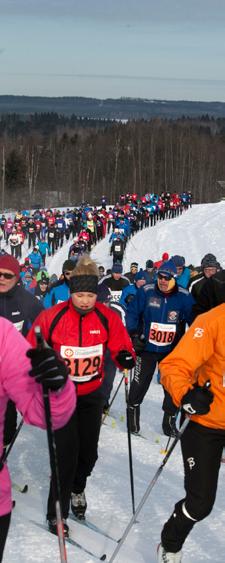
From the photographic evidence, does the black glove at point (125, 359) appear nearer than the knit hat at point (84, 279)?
No

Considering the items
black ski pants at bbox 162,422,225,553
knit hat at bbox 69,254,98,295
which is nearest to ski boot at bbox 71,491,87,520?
black ski pants at bbox 162,422,225,553

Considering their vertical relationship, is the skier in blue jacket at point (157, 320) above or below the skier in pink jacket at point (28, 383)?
below

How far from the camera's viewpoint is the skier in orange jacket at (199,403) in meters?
3.06

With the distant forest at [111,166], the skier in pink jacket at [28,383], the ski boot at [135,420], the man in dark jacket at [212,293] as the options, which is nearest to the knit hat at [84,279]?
the man in dark jacket at [212,293]

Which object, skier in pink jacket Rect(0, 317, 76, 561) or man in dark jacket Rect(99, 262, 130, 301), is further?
man in dark jacket Rect(99, 262, 130, 301)

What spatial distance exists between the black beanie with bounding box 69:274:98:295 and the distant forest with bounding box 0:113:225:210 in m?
70.8

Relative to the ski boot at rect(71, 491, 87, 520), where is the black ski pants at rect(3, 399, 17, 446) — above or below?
above

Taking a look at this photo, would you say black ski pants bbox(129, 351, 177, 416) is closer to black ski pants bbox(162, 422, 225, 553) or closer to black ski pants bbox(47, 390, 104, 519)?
black ski pants bbox(47, 390, 104, 519)

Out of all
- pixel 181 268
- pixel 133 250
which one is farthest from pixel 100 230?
pixel 181 268

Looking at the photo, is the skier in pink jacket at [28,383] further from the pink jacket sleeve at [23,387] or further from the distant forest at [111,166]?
the distant forest at [111,166]

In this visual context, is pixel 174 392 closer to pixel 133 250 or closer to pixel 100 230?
pixel 133 250

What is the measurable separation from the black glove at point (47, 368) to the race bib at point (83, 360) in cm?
171

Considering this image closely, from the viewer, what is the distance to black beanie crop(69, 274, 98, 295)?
385cm

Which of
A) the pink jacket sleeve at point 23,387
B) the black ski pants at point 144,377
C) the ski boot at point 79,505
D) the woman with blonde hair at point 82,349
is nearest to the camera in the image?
the pink jacket sleeve at point 23,387
